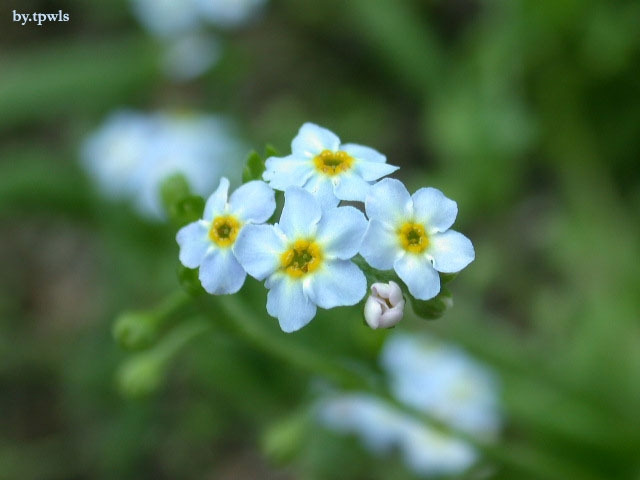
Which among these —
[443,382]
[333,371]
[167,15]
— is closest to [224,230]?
[333,371]

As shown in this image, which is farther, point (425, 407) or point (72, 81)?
point (72, 81)

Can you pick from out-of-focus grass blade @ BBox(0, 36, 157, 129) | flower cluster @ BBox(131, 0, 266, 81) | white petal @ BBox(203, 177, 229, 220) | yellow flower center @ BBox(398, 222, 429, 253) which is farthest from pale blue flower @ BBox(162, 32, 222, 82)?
yellow flower center @ BBox(398, 222, 429, 253)

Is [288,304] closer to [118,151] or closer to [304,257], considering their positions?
[304,257]

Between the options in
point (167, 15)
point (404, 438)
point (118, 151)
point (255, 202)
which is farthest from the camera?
point (167, 15)

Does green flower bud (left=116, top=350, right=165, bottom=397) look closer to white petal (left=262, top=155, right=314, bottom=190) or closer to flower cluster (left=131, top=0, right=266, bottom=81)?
white petal (left=262, top=155, right=314, bottom=190)

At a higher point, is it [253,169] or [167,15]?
[167,15]

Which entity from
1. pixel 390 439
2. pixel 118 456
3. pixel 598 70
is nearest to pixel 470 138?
pixel 598 70
